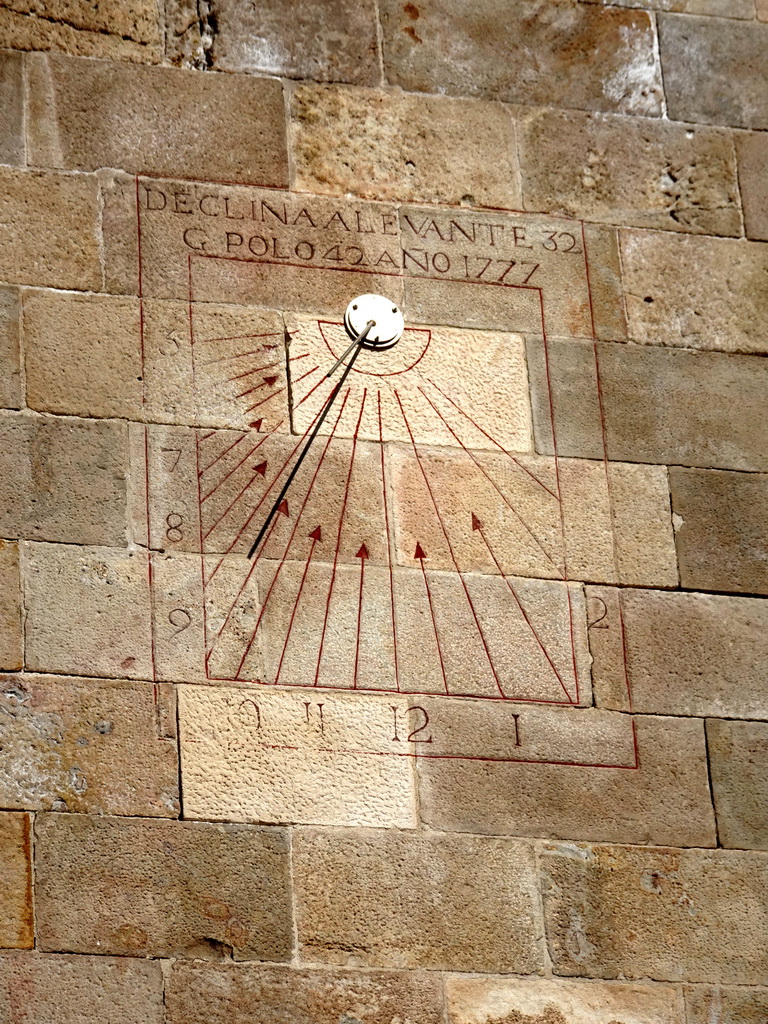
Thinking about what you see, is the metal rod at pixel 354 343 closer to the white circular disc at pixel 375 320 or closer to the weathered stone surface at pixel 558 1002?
the white circular disc at pixel 375 320

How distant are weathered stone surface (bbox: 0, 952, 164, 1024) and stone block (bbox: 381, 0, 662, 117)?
271cm

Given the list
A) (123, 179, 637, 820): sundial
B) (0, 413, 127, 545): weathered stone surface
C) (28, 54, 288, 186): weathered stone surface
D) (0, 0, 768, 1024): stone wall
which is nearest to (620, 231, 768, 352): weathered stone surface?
(0, 0, 768, 1024): stone wall

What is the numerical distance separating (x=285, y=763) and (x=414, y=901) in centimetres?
46

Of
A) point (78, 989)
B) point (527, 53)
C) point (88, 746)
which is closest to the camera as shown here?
point (78, 989)

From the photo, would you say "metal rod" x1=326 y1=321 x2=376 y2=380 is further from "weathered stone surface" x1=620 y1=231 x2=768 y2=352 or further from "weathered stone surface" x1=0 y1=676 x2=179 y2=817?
"weathered stone surface" x1=0 y1=676 x2=179 y2=817

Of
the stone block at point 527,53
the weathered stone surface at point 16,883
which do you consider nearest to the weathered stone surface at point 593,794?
the weathered stone surface at point 16,883

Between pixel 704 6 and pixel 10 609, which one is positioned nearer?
pixel 10 609

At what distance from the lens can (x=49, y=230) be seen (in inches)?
221

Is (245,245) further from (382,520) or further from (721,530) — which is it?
(721,530)

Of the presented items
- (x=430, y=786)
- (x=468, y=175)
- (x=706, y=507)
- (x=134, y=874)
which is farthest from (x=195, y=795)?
(x=468, y=175)

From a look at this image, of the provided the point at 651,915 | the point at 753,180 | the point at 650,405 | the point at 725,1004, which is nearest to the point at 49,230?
the point at 650,405

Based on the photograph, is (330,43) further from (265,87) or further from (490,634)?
(490,634)

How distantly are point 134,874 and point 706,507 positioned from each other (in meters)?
1.88

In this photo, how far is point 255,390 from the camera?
218 inches
